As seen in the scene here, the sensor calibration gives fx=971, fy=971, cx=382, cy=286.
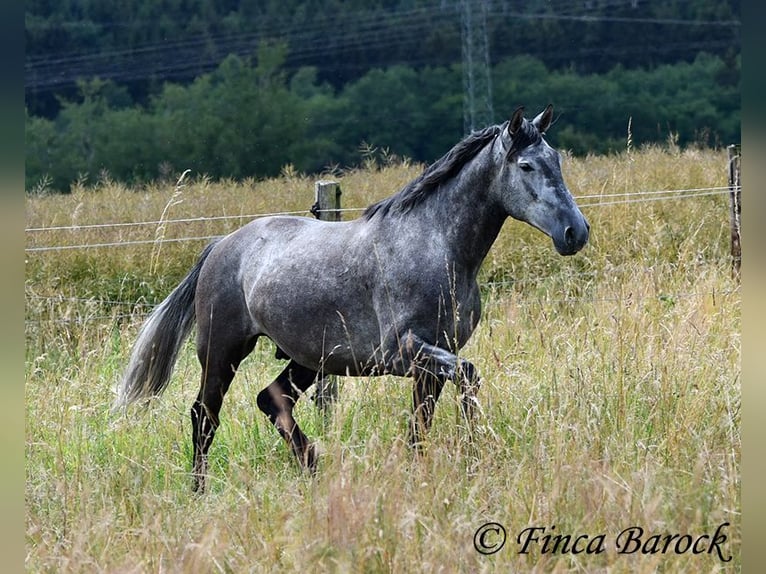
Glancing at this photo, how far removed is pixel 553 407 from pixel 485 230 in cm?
88

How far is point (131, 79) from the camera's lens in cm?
Answer: 3594

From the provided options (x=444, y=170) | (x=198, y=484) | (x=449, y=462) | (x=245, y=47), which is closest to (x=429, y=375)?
(x=449, y=462)

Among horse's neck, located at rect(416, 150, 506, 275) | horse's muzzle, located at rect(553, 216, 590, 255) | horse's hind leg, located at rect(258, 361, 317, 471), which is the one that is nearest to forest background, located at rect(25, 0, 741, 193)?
horse's hind leg, located at rect(258, 361, 317, 471)

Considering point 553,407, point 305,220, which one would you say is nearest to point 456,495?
point 553,407

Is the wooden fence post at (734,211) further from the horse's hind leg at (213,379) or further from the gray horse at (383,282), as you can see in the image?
the horse's hind leg at (213,379)

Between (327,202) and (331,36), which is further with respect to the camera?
(331,36)

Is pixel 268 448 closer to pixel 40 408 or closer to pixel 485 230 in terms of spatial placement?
pixel 40 408

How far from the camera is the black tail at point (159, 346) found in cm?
528

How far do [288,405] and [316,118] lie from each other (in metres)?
28.7

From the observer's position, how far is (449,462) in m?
3.72

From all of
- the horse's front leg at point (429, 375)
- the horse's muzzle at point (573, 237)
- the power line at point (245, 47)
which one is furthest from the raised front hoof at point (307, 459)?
the power line at point (245, 47)

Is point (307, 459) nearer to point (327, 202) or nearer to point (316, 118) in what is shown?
point (327, 202)

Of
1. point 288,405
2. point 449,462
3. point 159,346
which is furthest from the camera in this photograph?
point 159,346

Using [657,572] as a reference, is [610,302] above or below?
below
